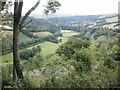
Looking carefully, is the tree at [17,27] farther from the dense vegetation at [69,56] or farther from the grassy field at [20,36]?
the grassy field at [20,36]

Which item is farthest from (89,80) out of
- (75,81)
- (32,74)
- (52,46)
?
(52,46)

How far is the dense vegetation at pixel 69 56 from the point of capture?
19.9 ft

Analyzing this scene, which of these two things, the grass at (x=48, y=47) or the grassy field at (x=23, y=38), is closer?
the grassy field at (x=23, y=38)

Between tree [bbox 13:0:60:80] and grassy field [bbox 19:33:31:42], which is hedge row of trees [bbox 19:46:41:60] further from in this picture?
tree [bbox 13:0:60:80]

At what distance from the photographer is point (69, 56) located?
9.27 metres

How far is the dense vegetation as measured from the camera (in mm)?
6055

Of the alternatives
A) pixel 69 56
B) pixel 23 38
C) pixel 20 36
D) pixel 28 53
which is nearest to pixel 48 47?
pixel 23 38

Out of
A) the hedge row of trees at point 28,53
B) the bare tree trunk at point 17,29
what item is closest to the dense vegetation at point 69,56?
the hedge row of trees at point 28,53

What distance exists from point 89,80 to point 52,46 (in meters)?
6.13

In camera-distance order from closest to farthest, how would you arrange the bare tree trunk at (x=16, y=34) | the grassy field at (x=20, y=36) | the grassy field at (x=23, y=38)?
1. the bare tree trunk at (x=16, y=34)
2. the grassy field at (x=20, y=36)
3. the grassy field at (x=23, y=38)

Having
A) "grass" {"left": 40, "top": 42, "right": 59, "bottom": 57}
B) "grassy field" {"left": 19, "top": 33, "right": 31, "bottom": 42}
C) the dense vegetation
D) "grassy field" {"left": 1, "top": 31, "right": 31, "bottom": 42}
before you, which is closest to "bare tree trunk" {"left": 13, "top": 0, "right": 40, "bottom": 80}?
the dense vegetation

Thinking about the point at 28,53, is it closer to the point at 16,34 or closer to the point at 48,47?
the point at 48,47

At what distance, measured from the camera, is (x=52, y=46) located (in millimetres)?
12055

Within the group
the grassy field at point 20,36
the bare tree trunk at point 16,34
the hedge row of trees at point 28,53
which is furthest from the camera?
the hedge row of trees at point 28,53
